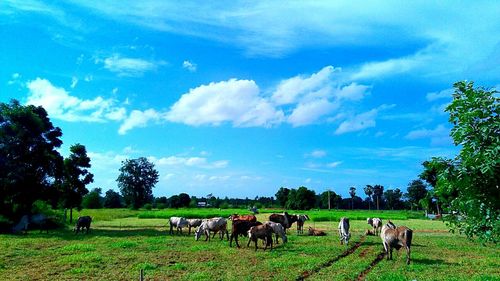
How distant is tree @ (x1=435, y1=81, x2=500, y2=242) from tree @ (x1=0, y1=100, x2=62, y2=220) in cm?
3354

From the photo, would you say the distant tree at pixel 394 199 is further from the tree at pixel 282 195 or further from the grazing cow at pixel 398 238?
the grazing cow at pixel 398 238

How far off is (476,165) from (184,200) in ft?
422

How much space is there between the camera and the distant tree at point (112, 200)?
125m

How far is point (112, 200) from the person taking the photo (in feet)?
417

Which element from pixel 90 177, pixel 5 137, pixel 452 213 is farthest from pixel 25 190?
pixel 452 213

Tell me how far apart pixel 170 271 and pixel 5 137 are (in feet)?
86.1

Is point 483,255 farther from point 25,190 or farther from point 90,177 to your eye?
point 90,177

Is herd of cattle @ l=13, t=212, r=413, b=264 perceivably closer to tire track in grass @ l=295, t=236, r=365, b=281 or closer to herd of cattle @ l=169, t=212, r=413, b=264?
herd of cattle @ l=169, t=212, r=413, b=264

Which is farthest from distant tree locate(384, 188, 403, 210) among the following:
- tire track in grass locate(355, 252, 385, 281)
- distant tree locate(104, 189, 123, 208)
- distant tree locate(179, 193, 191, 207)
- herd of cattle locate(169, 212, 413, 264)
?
tire track in grass locate(355, 252, 385, 281)

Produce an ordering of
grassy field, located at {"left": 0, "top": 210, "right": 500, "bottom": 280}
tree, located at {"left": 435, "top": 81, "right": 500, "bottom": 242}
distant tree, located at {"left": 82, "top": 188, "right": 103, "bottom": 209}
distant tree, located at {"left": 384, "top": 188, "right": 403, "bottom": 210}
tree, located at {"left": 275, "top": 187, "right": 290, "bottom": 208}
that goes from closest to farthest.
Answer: tree, located at {"left": 435, "top": 81, "right": 500, "bottom": 242} → grassy field, located at {"left": 0, "top": 210, "right": 500, "bottom": 280} → distant tree, located at {"left": 82, "top": 188, "right": 103, "bottom": 209} → tree, located at {"left": 275, "top": 187, "right": 290, "bottom": 208} → distant tree, located at {"left": 384, "top": 188, "right": 403, "bottom": 210}

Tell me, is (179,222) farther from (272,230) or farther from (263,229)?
(263,229)

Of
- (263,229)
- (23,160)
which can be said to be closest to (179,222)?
(263,229)

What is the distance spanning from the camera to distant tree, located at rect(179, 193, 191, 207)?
433 feet

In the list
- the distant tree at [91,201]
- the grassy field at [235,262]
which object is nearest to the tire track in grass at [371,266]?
the grassy field at [235,262]
